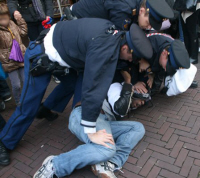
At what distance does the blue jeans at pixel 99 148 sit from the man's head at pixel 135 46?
787 millimetres

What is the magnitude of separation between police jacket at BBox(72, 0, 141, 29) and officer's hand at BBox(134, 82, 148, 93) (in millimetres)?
828

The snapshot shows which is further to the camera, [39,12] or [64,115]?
[39,12]

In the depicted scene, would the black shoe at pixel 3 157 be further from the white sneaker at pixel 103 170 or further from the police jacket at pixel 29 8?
the police jacket at pixel 29 8

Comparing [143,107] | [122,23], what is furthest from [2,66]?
[143,107]

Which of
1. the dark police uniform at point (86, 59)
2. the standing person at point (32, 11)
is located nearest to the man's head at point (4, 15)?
the standing person at point (32, 11)

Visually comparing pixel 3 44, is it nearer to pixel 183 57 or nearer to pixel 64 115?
pixel 64 115

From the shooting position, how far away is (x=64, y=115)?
3.15m

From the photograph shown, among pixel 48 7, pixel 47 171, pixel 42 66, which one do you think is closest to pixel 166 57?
pixel 42 66

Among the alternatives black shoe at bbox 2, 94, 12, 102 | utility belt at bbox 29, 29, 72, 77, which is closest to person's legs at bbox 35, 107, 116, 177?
utility belt at bbox 29, 29, 72, 77

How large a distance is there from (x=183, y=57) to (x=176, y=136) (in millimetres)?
925

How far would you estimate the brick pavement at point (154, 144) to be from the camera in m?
2.11

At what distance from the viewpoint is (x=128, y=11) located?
7.80 ft

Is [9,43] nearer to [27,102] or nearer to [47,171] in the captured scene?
[27,102]

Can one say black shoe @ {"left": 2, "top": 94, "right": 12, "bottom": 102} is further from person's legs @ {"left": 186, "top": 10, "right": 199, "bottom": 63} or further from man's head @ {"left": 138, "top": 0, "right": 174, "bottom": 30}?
person's legs @ {"left": 186, "top": 10, "right": 199, "bottom": 63}
